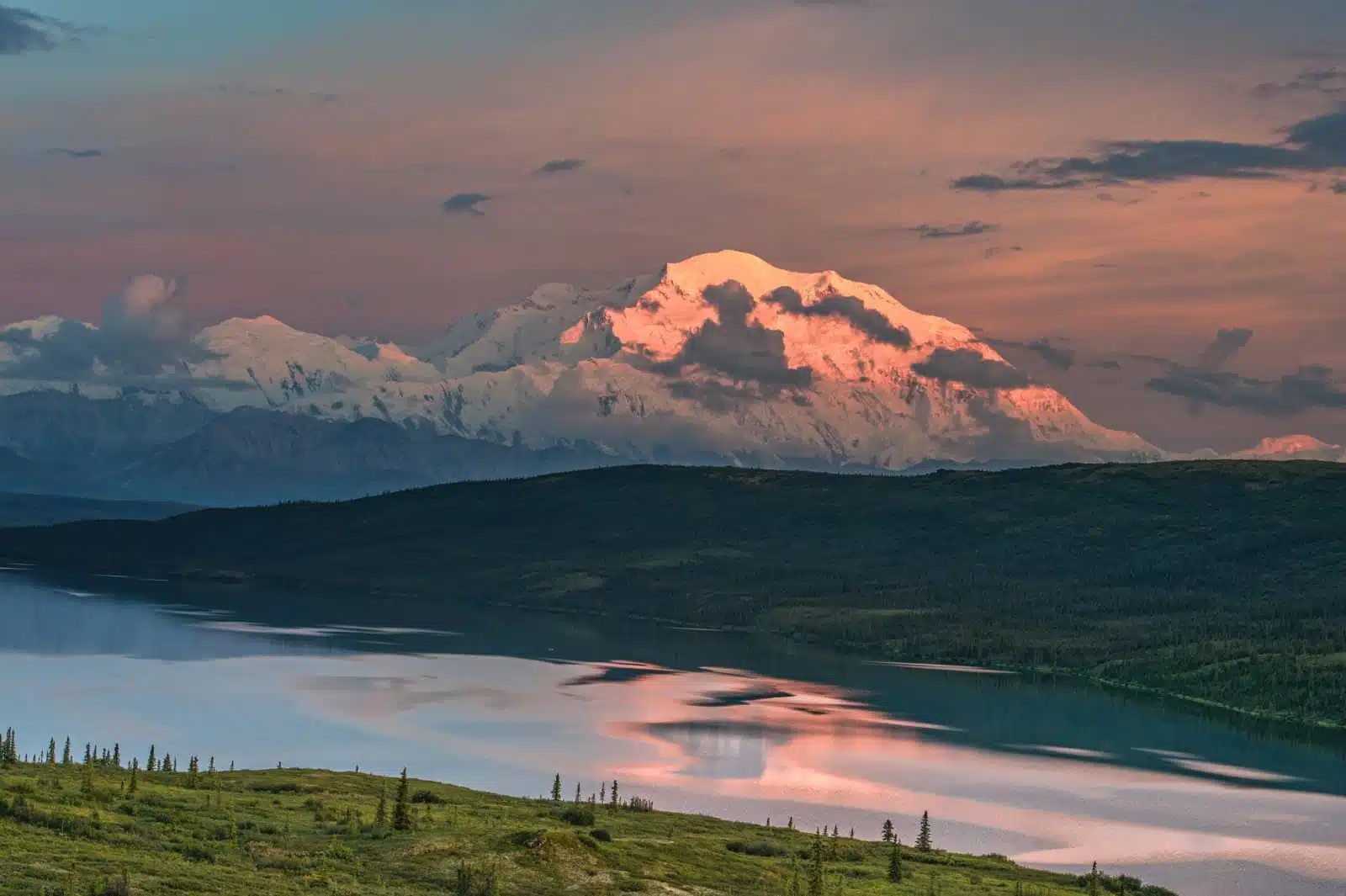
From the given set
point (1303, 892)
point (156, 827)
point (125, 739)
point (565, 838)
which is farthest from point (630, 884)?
point (125, 739)

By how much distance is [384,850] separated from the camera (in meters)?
69.6

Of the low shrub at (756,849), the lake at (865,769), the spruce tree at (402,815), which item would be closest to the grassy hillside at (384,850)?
the low shrub at (756,849)

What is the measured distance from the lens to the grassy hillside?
2356 inches

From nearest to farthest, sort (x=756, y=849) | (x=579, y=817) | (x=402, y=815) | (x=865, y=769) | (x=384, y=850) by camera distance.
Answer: (x=384, y=850) < (x=402, y=815) < (x=579, y=817) < (x=756, y=849) < (x=865, y=769)

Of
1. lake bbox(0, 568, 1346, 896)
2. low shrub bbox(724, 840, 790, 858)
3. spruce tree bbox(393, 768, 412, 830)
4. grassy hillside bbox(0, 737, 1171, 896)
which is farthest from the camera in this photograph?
lake bbox(0, 568, 1346, 896)

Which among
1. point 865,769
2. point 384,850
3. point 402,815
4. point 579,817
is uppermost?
point 402,815

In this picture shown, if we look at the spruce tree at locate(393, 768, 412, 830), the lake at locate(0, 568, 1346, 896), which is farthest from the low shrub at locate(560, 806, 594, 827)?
the lake at locate(0, 568, 1346, 896)


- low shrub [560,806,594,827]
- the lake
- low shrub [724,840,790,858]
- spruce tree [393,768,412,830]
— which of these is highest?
spruce tree [393,768,412,830]

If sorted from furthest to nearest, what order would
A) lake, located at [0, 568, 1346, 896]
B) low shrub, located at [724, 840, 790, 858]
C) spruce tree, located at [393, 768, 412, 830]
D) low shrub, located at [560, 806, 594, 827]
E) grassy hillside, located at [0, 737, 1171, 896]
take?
1. lake, located at [0, 568, 1346, 896]
2. low shrub, located at [724, 840, 790, 858]
3. low shrub, located at [560, 806, 594, 827]
4. spruce tree, located at [393, 768, 412, 830]
5. grassy hillside, located at [0, 737, 1171, 896]

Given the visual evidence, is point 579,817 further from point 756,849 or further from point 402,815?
point 402,815

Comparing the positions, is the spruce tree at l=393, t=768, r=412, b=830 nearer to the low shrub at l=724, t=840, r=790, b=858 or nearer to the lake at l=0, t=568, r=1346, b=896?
the low shrub at l=724, t=840, r=790, b=858

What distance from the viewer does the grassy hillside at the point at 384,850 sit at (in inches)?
2356

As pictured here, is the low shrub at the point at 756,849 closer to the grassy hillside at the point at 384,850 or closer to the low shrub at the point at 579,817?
the grassy hillside at the point at 384,850

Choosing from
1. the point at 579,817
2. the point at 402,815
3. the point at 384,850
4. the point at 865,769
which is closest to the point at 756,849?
the point at 579,817
